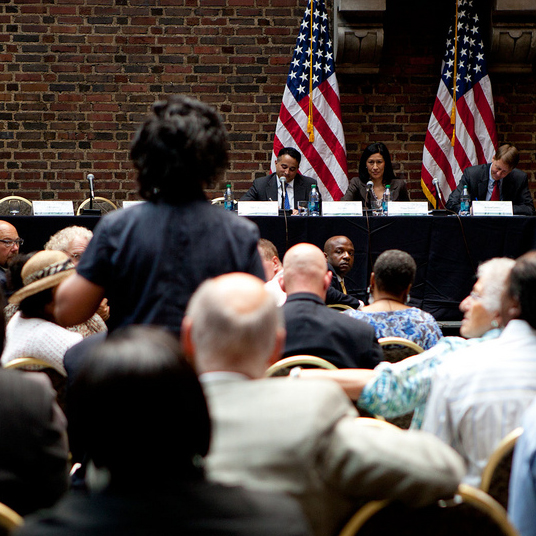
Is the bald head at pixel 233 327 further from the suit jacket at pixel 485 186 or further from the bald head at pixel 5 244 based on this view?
the suit jacket at pixel 485 186

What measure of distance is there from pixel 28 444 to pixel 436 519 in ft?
1.89

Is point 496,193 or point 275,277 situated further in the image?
point 496,193

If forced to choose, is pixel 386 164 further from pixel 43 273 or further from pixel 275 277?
pixel 43 273

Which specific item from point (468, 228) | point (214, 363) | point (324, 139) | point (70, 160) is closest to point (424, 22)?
point (324, 139)

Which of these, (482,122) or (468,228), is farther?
(482,122)

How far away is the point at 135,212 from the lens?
133cm

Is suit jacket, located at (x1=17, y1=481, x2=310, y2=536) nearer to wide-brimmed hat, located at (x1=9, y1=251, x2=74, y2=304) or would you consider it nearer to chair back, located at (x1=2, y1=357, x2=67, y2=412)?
chair back, located at (x1=2, y1=357, x2=67, y2=412)

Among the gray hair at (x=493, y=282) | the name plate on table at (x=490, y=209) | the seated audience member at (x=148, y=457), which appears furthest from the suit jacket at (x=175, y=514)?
the name plate on table at (x=490, y=209)

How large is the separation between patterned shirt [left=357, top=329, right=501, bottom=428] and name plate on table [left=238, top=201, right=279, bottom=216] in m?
2.87

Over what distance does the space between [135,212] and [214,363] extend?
50cm

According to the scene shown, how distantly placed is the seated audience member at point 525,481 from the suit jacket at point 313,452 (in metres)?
0.23

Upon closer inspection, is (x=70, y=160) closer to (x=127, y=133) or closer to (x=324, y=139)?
(x=127, y=133)

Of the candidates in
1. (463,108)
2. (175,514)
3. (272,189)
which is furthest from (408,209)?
(175,514)

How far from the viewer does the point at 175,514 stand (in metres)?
0.67
